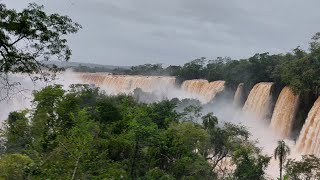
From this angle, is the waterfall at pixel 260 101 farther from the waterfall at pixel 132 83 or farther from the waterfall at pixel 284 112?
the waterfall at pixel 132 83

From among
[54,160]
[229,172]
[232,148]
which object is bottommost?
[229,172]

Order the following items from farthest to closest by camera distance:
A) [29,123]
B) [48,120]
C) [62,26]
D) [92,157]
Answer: [29,123]
[48,120]
[92,157]
[62,26]

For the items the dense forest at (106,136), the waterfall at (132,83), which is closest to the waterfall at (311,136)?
the dense forest at (106,136)

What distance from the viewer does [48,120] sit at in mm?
21812

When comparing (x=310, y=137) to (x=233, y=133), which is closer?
(x=310, y=137)

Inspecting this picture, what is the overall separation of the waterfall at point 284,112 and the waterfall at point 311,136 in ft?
14.5

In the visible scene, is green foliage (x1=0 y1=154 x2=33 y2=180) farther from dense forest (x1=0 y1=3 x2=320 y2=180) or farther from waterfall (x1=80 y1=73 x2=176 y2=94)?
waterfall (x1=80 y1=73 x2=176 y2=94)

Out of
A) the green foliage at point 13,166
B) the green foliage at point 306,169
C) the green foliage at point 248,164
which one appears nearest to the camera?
the green foliage at point 13,166

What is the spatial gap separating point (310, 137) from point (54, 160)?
20.4 meters

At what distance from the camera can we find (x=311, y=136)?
91.5ft

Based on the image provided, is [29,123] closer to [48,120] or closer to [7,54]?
[48,120]

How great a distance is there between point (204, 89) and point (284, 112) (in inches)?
792

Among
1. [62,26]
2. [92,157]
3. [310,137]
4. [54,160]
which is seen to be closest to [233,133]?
[310,137]

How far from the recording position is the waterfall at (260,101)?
38.5 metres
